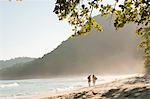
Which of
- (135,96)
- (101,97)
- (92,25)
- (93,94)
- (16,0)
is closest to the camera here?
(16,0)

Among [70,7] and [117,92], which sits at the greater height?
[70,7]

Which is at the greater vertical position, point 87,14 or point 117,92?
point 87,14

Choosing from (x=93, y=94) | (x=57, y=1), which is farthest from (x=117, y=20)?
(x=93, y=94)

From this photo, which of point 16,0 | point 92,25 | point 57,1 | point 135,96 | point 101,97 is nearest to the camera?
point 57,1

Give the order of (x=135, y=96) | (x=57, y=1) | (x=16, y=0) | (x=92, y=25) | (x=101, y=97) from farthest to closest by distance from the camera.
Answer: (x=101, y=97) < (x=135, y=96) < (x=92, y=25) < (x=16, y=0) < (x=57, y=1)

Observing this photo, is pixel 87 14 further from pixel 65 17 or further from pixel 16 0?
pixel 16 0

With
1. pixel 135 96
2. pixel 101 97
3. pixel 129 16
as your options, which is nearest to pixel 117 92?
pixel 101 97

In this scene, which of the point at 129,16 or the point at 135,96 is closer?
the point at 129,16

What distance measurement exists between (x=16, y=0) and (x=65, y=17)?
2.28 meters

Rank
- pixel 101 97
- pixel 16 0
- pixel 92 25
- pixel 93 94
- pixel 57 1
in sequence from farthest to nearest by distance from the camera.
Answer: pixel 93 94 → pixel 101 97 → pixel 92 25 → pixel 16 0 → pixel 57 1

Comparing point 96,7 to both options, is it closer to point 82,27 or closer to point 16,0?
point 82,27

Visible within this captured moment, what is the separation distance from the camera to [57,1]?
16.7 m

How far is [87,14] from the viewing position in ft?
59.8

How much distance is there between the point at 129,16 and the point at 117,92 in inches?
448
